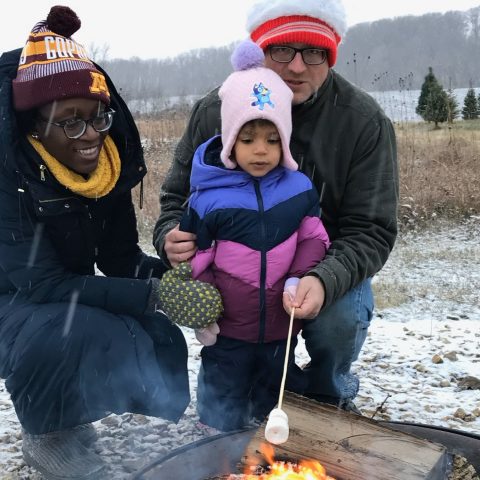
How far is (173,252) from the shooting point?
2377mm

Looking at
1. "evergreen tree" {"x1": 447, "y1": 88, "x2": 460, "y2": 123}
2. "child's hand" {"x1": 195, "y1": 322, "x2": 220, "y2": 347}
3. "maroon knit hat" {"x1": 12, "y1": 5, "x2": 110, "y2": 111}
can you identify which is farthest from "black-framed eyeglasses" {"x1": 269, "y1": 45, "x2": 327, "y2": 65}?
"evergreen tree" {"x1": 447, "y1": 88, "x2": 460, "y2": 123}

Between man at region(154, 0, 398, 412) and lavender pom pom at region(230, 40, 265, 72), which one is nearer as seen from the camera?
lavender pom pom at region(230, 40, 265, 72)

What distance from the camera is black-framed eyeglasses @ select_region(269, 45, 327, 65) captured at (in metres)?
2.40

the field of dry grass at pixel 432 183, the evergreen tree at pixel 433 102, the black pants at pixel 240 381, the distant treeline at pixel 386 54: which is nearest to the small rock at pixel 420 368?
the black pants at pixel 240 381

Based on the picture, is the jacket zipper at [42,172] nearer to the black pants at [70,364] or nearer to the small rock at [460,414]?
the black pants at [70,364]

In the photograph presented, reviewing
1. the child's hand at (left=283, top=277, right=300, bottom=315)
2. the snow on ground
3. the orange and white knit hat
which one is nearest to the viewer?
the child's hand at (left=283, top=277, right=300, bottom=315)

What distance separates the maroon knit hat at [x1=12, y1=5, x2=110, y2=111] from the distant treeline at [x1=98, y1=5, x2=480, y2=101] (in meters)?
68.2

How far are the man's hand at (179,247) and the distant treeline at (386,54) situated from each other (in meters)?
68.3

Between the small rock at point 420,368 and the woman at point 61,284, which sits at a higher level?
the woman at point 61,284

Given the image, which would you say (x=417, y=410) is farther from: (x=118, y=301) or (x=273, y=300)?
(x=118, y=301)

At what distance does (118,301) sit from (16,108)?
2.78 ft

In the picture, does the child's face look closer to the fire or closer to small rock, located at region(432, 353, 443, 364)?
the fire

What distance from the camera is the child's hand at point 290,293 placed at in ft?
7.00

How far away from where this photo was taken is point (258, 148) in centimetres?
222
